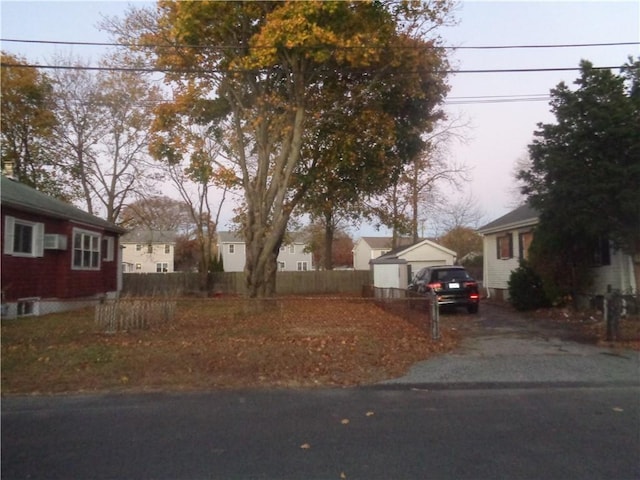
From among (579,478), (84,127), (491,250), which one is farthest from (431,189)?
(579,478)

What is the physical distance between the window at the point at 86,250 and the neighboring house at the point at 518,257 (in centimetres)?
1664

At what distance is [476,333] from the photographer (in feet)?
46.6

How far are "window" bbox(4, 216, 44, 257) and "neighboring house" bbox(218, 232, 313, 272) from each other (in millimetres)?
44095

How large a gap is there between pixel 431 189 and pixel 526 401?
36598 millimetres

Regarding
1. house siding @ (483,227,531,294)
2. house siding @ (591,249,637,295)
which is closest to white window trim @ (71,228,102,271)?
house siding @ (483,227,531,294)

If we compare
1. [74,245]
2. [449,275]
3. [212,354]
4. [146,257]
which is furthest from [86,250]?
[146,257]

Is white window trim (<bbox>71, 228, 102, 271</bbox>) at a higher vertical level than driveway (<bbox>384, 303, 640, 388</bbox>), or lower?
higher

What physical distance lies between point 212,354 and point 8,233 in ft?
34.3

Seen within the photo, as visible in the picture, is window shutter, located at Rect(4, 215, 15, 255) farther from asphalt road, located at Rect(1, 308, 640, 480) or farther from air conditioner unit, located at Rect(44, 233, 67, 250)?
asphalt road, located at Rect(1, 308, 640, 480)

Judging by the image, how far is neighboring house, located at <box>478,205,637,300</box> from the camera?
16.6 meters

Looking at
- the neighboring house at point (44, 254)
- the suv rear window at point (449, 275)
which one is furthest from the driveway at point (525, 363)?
the neighboring house at point (44, 254)

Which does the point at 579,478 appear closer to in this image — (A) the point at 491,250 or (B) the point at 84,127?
(A) the point at 491,250

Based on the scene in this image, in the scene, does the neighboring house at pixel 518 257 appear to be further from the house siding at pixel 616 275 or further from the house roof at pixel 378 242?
the house roof at pixel 378 242

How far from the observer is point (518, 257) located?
24.5 metres
